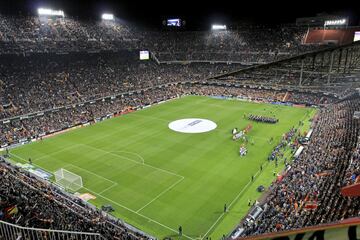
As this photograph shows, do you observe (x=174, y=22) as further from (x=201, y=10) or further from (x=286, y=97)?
(x=286, y=97)

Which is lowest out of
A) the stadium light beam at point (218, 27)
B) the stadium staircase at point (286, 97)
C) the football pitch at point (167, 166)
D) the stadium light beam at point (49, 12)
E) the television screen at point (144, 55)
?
the football pitch at point (167, 166)

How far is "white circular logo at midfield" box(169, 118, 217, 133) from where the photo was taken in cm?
4206

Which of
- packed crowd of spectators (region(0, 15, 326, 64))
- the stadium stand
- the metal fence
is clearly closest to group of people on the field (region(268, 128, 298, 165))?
the stadium stand

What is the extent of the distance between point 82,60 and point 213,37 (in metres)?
36.9

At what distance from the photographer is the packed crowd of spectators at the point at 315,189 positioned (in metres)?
17.0

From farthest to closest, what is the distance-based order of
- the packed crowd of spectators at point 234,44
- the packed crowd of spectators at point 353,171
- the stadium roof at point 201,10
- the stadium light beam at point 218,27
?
the stadium light beam at point 218,27, the packed crowd of spectators at point 234,44, the stadium roof at point 201,10, the packed crowd of spectators at point 353,171

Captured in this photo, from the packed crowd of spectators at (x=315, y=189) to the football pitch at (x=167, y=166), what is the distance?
2.67 m

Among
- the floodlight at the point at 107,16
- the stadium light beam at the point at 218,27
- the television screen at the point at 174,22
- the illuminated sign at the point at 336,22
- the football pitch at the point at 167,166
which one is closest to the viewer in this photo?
the football pitch at the point at 167,166

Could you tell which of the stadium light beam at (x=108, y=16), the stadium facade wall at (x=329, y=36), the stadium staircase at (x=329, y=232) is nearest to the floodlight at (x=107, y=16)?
the stadium light beam at (x=108, y=16)

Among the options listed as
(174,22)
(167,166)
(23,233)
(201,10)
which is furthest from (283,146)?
(174,22)

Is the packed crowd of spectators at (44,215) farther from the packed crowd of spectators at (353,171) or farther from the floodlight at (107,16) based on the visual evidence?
the floodlight at (107,16)

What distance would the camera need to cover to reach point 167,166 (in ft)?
101

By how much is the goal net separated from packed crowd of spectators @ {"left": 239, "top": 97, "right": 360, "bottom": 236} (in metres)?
→ 14.9

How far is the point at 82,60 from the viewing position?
60094mm
